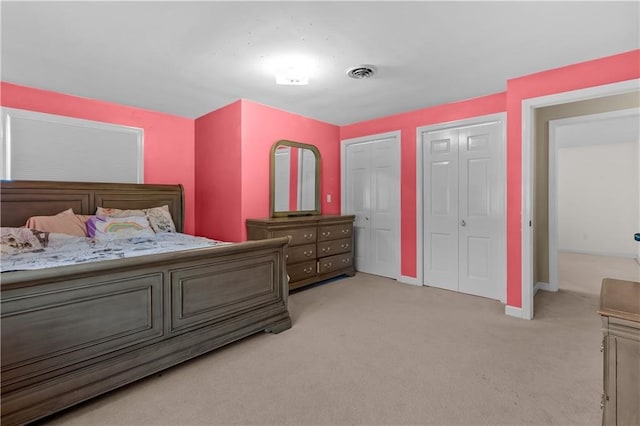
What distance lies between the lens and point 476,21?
6.69 feet

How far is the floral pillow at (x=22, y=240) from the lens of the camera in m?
2.40

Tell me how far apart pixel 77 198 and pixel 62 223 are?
0.49m

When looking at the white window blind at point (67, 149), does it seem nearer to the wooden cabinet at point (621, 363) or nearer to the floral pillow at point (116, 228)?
the floral pillow at point (116, 228)

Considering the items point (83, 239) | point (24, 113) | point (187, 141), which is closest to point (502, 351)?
point (83, 239)

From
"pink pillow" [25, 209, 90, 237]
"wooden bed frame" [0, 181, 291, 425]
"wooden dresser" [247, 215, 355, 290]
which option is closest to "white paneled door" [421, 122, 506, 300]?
"wooden dresser" [247, 215, 355, 290]

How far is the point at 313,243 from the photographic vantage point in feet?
13.1

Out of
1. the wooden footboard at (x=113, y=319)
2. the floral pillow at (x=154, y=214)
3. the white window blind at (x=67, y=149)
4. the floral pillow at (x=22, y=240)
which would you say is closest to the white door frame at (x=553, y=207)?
the wooden footboard at (x=113, y=319)

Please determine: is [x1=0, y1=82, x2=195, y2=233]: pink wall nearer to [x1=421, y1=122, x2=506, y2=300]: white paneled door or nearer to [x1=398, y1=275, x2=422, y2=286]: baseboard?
[x1=398, y1=275, x2=422, y2=286]: baseboard

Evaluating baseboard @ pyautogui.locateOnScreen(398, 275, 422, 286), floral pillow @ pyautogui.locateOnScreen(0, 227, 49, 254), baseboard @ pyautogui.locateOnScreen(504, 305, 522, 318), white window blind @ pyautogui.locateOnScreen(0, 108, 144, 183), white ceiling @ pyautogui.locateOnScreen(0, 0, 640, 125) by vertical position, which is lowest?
baseboard @ pyautogui.locateOnScreen(504, 305, 522, 318)

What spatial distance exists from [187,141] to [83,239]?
1.97m

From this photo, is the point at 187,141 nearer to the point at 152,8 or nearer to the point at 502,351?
the point at 152,8

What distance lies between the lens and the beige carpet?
1.64 m

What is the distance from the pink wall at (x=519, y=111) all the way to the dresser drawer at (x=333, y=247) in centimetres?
203

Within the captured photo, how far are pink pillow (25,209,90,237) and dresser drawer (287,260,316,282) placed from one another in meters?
2.12
